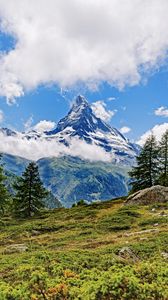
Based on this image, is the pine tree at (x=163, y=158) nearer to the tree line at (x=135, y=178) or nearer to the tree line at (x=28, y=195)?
the tree line at (x=135, y=178)

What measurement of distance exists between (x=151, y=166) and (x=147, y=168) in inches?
40.4

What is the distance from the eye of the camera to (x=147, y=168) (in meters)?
77.3

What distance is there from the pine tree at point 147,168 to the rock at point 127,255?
52592mm

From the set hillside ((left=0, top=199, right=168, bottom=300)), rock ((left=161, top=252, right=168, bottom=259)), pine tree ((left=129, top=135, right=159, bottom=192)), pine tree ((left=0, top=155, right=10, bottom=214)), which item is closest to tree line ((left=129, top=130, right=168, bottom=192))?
pine tree ((left=129, top=135, right=159, bottom=192))

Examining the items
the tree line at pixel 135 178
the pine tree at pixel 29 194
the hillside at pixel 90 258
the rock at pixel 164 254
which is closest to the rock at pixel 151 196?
the hillside at pixel 90 258

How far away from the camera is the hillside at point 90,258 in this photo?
12.1 meters

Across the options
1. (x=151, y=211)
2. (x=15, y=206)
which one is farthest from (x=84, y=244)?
(x=15, y=206)

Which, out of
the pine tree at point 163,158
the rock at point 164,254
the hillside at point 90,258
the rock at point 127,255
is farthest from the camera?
the pine tree at point 163,158

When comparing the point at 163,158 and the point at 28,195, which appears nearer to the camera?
the point at 28,195

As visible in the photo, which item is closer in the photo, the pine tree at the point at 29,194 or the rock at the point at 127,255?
the rock at the point at 127,255

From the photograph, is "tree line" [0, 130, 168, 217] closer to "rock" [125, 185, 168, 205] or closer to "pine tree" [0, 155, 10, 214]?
"pine tree" [0, 155, 10, 214]

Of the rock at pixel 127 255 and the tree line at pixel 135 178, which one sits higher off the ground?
the tree line at pixel 135 178

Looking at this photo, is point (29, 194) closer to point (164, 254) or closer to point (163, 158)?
point (163, 158)

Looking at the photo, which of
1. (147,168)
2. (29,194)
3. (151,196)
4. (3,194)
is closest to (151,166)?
(147,168)
